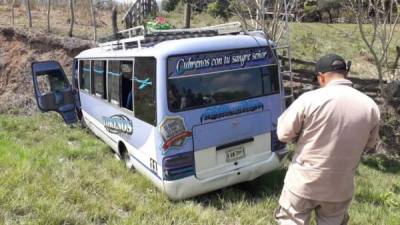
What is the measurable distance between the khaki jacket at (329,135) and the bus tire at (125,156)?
3406 mm

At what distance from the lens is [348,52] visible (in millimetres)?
15125

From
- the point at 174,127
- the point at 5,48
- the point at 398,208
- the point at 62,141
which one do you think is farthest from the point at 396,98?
the point at 5,48

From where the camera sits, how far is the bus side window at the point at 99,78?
7.28 metres

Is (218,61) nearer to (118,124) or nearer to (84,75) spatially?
(118,124)

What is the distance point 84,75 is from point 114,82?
107 inches

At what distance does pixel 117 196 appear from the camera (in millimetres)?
5188

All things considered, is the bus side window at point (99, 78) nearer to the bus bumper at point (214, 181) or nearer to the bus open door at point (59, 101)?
the bus open door at point (59, 101)

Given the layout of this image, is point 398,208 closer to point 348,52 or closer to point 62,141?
point 62,141

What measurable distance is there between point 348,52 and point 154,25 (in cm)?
957

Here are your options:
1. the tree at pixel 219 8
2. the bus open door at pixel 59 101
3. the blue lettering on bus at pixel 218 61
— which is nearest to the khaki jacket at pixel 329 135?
the blue lettering on bus at pixel 218 61

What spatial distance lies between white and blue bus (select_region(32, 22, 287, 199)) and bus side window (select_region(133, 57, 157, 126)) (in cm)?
1

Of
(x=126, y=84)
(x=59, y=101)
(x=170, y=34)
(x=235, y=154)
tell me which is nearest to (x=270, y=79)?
(x=235, y=154)

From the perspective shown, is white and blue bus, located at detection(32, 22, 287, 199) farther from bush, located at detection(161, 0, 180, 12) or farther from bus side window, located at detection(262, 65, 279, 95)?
bush, located at detection(161, 0, 180, 12)

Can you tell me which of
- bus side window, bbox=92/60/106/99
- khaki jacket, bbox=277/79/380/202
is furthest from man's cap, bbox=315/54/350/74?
bus side window, bbox=92/60/106/99
